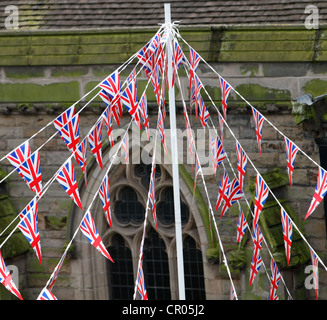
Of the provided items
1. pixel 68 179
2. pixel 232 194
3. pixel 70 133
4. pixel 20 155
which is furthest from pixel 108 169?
pixel 232 194

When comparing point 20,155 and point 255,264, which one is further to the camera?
point 255,264

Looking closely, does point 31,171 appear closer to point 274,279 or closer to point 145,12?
point 274,279

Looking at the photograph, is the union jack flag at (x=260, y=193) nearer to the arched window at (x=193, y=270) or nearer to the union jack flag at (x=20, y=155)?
the union jack flag at (x=20, y=155)

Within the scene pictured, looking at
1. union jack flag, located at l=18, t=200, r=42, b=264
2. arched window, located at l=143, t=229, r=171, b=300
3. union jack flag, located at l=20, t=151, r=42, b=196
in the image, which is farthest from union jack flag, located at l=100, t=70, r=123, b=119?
arched window, located at l=143, t=229, r=171, b=300

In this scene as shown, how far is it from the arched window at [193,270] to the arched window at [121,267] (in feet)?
3.26

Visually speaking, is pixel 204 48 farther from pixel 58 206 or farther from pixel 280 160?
pixel 58 206

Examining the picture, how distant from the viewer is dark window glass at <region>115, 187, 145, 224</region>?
17031 mm

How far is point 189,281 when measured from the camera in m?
16.8

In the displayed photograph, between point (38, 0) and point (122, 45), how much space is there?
2993mm

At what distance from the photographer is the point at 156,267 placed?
56.0 ft

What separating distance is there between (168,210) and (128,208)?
0.72m

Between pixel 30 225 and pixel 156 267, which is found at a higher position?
pixel 156 267

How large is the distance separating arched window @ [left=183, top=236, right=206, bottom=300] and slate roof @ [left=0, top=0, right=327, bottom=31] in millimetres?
3557

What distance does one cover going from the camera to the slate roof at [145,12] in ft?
55.3
